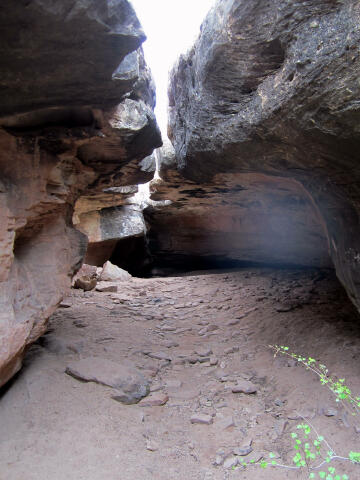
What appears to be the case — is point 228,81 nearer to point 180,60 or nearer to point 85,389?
point 180,60

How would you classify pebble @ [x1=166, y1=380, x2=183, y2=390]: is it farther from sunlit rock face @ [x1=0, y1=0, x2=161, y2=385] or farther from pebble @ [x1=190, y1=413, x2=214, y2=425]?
sunlit rock face @ [x1=0, y1=0, x2=161, y2=385]

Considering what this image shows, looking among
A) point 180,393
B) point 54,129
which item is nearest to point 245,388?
point 180,393

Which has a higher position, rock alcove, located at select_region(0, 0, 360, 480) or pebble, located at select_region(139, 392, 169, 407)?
rock alcove, located at select_region(0, 0, 360, 480)

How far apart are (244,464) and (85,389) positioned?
1414 mm

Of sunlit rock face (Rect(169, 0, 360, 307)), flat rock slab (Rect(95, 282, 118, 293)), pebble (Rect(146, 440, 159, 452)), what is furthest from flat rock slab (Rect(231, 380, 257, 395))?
flat rock slab (Rect(95, 282, 118, 293))

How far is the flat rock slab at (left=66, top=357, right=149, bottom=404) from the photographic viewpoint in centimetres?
316

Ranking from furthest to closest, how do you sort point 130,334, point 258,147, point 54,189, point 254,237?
point 254,237 → point 130,334 → point 54,189 → point 258,147

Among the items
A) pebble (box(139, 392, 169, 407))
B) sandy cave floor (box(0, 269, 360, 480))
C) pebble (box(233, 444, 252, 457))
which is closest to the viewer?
sandy cave floor (box(0, 269, 360, 480))

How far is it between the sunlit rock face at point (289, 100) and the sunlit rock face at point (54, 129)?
33.5 inches

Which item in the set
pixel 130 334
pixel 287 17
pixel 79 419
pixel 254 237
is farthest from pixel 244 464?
pixel 254 237

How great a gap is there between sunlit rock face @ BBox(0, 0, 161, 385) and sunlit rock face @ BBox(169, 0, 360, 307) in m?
0.85

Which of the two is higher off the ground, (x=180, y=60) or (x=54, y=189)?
(x=180, y=60)

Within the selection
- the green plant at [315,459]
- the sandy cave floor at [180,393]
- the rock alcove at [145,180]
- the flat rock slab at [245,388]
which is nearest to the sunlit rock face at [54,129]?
the rock alcove at [145,180]

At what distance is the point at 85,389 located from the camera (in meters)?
3.10
